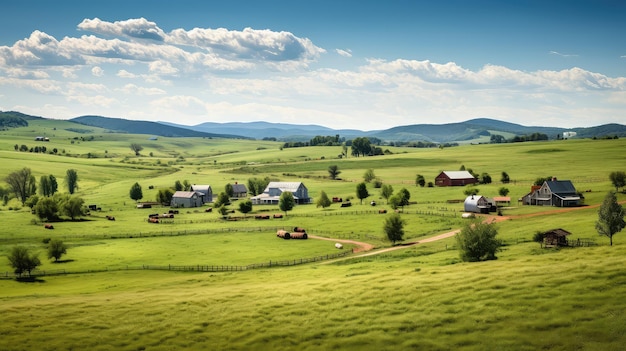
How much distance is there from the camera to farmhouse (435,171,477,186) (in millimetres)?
147750

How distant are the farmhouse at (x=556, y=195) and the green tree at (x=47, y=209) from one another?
10651 cm

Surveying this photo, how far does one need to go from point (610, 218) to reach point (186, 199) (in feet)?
377

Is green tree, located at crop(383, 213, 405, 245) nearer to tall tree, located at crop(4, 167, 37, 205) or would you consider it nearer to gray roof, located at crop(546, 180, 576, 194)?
gray roof, located at crop(546, 180, 576, 194)

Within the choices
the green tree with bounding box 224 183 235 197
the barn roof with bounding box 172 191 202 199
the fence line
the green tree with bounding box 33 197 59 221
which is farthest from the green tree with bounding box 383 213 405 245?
the barn roof with bounding box 172 191 202 199

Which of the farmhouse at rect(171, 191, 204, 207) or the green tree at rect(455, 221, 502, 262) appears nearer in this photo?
the green tree at rect(455, 221, 502, 262)

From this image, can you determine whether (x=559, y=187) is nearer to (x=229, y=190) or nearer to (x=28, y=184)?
(x=229, y=190)

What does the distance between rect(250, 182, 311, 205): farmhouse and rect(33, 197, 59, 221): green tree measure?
5363 centimetres

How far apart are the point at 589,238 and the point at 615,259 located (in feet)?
76.7

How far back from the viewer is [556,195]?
335 feet

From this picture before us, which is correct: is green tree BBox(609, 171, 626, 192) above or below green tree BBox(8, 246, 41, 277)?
above

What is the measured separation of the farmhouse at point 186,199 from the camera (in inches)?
5797

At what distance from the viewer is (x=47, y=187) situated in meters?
172

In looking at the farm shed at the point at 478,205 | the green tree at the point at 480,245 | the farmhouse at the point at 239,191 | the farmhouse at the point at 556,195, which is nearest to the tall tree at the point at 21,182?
the farmhouse at the point at 239,191

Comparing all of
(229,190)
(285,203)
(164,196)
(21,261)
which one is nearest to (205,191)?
(229,190)
